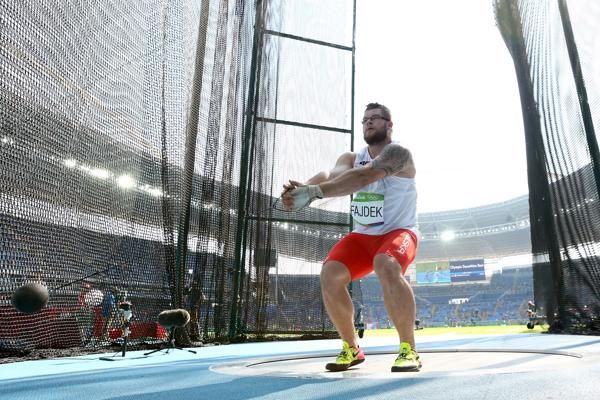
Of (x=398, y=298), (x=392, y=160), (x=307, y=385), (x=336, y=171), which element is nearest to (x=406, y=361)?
(x=398, y=298)

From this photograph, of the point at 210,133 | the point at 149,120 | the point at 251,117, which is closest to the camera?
the point at 149,120

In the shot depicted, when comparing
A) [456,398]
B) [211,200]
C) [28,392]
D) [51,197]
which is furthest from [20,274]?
[456,398]

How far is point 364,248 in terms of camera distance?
3.22 metres

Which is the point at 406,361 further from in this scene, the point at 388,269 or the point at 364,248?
the point at 364,248

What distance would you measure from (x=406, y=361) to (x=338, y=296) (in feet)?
1.93

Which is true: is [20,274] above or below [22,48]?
below

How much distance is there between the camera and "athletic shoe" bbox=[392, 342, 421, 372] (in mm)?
2629

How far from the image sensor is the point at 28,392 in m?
2.21

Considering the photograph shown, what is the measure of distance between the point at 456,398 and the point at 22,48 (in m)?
3.97

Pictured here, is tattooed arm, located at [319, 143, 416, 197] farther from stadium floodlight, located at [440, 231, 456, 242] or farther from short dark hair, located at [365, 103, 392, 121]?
stadium floodlight, located at [440, 231, 456, 242]

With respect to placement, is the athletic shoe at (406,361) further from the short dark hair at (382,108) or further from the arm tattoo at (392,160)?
the short dark hair at (382,108)

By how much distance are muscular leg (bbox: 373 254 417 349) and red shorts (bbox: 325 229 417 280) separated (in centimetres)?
20

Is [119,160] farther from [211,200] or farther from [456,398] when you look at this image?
[456,398]

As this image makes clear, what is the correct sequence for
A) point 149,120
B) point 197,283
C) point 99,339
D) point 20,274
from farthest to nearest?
point 197,283 < point 149,120 < point 99,339 < point 20,274
